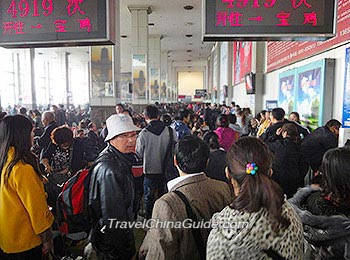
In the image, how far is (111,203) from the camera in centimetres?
190

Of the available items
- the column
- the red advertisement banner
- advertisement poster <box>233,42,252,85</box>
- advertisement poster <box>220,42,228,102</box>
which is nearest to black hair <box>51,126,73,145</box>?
the red advertisement banner

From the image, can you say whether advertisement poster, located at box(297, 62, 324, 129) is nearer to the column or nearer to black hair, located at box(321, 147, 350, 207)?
black hair, located at box(321, 147, 350, 207)

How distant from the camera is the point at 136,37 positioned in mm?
11906

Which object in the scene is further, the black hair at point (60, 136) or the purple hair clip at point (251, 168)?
the black hair at point (60, 136)

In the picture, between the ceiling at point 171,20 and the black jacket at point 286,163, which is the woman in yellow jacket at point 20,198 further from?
the ceiling at point 171,20

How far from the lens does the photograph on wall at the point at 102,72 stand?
29.8ft

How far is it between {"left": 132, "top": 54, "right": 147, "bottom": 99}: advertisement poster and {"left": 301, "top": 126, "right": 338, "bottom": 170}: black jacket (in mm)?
9254

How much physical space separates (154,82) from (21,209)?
50.2 ft

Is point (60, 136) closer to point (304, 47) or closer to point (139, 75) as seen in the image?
point (304, 47)

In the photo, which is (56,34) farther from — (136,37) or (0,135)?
(136,37)

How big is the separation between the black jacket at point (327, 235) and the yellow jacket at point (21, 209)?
1.47 m

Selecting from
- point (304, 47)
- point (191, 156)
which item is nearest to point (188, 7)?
point (304, 47)

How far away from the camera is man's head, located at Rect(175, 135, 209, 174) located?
177 cm

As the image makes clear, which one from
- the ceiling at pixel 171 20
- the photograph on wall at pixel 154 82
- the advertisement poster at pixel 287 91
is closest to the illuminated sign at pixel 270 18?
the advertisement poster at pixel 287 91
